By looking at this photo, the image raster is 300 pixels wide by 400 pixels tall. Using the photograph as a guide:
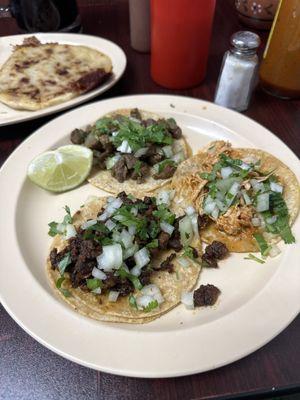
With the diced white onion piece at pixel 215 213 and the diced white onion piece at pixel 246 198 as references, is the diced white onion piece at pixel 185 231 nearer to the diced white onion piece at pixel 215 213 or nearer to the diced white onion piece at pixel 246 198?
the diced white onion piece at pixel 215 213

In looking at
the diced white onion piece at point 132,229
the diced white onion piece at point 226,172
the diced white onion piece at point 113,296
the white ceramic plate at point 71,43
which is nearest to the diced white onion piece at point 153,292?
the diced white onion piece at point 113,296

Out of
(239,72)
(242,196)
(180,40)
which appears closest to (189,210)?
(242,196)

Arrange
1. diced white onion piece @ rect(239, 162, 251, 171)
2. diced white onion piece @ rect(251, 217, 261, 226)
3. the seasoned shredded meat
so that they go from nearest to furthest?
the seasoned shredded meat → diced white onion piece @ rect(251, 217, 261, 226) → diced white onion piece @ rect(239, 162, 251, 171)

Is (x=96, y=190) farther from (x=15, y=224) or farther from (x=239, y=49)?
(x=239, y=49)

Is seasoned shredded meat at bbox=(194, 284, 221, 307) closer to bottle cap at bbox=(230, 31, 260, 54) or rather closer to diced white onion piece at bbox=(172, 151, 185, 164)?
diced white onion piece at bbox=(172, 151, 185, 164)

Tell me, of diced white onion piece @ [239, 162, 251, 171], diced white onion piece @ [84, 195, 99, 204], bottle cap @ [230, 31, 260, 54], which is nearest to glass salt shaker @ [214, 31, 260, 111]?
bottle cap @ [230, 31, 260, 54]

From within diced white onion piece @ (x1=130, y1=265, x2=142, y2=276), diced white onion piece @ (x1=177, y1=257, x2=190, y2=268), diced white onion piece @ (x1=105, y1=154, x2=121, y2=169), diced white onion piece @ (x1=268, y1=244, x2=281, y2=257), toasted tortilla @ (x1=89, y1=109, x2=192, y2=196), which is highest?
diced white onion piece @ (x1=130, y1=265, x2=142, y2=276)

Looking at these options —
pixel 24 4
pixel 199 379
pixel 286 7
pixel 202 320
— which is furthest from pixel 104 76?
pixel 199 379
